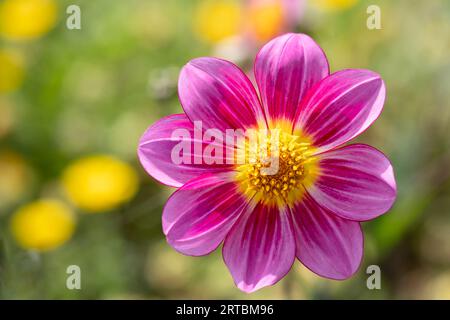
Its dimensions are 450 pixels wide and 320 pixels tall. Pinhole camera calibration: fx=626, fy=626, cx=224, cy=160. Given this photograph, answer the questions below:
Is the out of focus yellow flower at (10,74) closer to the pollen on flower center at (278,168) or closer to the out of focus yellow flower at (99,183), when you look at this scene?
the out of focus yellow flower at (99,183)

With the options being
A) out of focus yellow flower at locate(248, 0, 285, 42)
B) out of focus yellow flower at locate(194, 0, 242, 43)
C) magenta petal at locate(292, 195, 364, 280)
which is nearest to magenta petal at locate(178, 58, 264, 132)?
magenta petal at locate(292, 195, 364, 280)

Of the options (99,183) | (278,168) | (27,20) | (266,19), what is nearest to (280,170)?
(278,168)

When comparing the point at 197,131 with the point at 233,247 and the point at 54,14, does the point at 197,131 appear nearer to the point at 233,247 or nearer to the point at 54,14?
the point at 233,247

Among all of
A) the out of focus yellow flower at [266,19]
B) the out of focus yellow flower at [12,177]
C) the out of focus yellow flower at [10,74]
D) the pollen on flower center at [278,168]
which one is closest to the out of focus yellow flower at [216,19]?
the out of focus yellow flower at [266,19]

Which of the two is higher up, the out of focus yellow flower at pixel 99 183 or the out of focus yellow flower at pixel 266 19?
the out of focus yellow flower at pixel 266 19

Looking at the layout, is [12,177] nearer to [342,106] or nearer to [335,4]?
[335,4]
